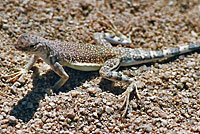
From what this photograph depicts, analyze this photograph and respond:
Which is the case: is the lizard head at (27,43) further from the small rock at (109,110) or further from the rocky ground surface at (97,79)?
the small rock at (109,110)

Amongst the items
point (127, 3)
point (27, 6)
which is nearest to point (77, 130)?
point (27, 6)

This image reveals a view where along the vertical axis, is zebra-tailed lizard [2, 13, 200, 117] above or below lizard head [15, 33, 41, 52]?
below

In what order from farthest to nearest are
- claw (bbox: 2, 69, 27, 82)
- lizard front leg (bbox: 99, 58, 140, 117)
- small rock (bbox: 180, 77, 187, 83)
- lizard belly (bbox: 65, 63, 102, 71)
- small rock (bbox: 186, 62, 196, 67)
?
small rock (bbox: 186, 62, 196, 67) → small rock (bbox: 180, 77, 187, 83) → lizard belly (bbox: 65, 63, 102, 71) → claw (bbox: 2, 69, 27, 82) → lizard front leg (bbox: 99, 58, 140, 117)

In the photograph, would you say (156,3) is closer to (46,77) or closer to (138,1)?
(138,1)

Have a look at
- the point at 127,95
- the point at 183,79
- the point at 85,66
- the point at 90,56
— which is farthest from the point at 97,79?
the point at 183,79

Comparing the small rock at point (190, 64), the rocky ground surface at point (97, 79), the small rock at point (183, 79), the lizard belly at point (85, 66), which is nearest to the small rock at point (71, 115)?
the rocky ground surface at point (97, 79)

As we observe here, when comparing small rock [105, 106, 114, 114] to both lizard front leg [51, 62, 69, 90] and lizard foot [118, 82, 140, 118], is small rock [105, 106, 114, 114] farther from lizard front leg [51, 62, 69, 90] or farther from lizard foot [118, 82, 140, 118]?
lizard front leg [51, 62, 69, 90]

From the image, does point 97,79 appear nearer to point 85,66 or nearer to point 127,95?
point 85,66

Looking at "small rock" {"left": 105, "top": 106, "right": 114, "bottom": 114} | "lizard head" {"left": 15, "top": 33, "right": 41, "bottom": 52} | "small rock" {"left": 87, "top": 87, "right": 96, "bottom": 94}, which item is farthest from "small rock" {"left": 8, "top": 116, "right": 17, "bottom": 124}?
"small rock" {"left": 105, "top": 106, "right": 114, "bottom": 114}
